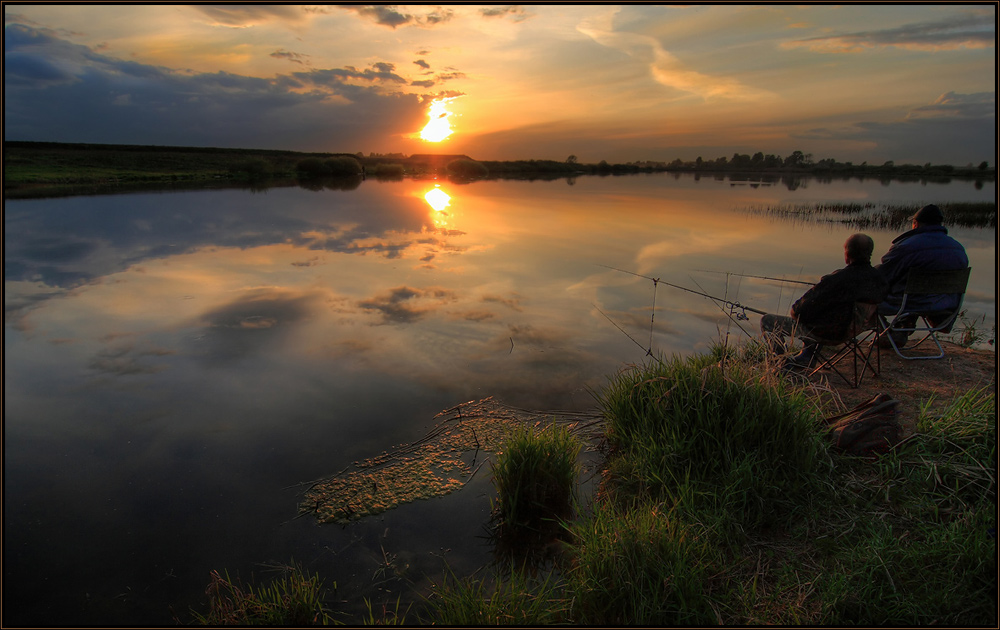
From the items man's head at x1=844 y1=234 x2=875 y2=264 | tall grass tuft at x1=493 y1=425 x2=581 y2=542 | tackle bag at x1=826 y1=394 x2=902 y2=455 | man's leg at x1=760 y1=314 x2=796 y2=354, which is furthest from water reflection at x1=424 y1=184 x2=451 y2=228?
tackle bag at x1=826 y1=394 x2=902 y2=455

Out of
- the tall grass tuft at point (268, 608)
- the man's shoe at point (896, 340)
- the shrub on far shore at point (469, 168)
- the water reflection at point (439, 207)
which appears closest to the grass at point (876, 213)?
the man's shoe at point (896, 340)

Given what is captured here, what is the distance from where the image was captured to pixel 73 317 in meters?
8.66

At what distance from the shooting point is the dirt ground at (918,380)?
455cm

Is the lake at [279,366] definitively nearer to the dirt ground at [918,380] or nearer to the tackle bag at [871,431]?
the dirt ground at [918,380]

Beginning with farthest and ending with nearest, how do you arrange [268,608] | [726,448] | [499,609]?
[726,448]
[268,608]
[499,609]

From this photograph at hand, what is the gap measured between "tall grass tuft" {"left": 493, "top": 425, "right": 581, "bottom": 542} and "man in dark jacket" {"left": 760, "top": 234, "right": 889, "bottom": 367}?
241cm

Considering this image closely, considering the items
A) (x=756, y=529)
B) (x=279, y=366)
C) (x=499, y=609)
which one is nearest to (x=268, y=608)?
(x=499, y=609)

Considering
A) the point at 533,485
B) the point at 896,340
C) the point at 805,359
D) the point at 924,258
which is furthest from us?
the point at 896,340

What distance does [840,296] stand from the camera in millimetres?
4875

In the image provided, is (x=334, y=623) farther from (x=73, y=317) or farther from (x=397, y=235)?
(x=397, y=235)

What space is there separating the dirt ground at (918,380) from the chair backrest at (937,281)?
86 centimetres

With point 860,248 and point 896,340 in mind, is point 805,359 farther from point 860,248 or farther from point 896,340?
point 896,340

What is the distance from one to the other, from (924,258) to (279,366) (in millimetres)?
7741

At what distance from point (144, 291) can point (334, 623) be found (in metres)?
10.1
